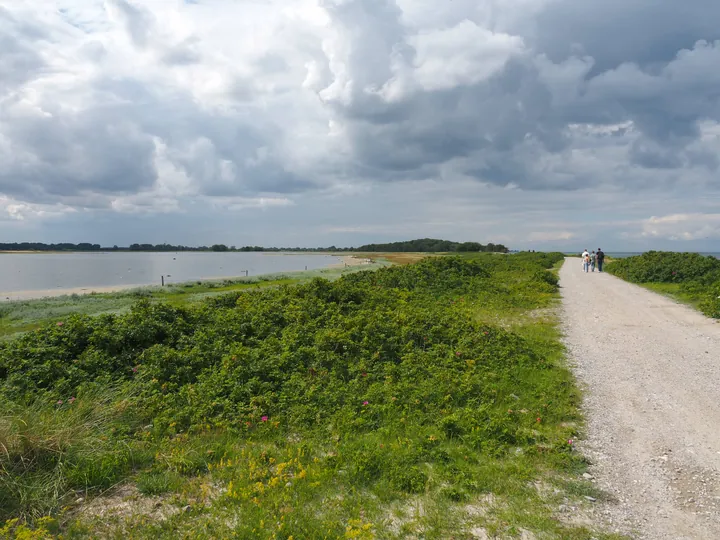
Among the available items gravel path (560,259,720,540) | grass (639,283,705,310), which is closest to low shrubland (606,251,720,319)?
grass (639,283,705,310)

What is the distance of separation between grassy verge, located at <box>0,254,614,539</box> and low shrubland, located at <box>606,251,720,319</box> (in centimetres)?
1446

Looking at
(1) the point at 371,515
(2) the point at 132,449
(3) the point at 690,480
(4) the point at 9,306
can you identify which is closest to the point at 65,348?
(2) the point at 132,449

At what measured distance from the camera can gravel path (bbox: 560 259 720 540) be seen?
17.6 ft

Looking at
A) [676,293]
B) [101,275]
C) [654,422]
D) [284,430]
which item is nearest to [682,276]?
[676,293]

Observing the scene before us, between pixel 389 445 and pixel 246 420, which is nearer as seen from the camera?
pixel 389 445

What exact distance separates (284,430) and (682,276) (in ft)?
109

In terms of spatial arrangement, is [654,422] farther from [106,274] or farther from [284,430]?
[106,274]

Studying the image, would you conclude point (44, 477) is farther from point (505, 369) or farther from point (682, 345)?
point (682, 345)

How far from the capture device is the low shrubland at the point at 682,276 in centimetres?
2331

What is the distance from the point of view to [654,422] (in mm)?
7840

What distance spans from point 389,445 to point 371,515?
1.78 metres

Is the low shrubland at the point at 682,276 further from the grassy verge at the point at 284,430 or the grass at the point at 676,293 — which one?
the grassy verge at the point at 284,430

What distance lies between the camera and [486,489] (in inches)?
230

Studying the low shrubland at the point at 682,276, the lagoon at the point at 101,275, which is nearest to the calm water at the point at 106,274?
the lagoon at the point at 101,275
